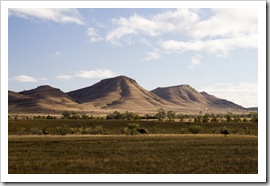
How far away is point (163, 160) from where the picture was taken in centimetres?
1838

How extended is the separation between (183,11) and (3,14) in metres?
7.46

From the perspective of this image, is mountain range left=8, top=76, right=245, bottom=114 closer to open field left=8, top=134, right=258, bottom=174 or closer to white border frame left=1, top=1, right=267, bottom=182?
open field left=8, top=134, right=258, bottom=174

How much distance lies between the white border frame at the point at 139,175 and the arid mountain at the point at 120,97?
138 m

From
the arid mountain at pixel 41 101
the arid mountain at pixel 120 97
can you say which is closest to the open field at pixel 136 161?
the arid mountain at pixel 41 101

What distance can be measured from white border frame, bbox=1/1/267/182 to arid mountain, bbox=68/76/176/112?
13828 cm

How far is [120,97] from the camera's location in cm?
18175

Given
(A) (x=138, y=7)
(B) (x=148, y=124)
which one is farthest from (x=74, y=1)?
(B) (x=148, y=124)

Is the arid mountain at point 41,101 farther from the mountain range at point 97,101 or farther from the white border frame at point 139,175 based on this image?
the white border frame at point 139,175

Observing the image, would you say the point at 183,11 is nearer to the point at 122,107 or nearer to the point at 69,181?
the point at 69,181

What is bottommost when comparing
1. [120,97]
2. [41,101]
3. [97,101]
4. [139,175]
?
[139,175]

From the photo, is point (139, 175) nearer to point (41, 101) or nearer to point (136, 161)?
point (136, 161)

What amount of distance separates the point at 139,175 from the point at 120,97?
167m

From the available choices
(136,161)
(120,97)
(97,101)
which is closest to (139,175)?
(136,161)

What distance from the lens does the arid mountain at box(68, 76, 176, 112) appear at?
16538 centimetres
